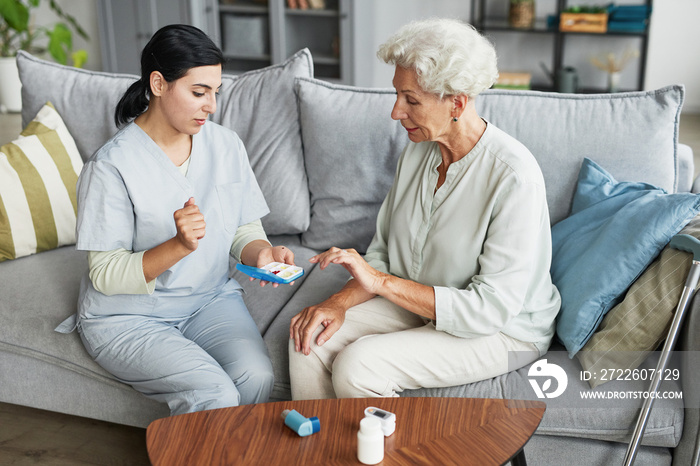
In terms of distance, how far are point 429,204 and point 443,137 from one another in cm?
16

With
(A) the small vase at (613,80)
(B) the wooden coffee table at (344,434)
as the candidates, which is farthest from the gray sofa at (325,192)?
(A) the small vase at (613,80)

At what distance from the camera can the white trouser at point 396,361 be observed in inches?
55.7

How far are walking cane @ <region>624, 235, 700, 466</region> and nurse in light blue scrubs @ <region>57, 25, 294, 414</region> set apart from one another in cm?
79

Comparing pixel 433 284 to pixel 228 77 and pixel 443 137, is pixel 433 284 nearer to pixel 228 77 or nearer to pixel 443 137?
pixel 443 137

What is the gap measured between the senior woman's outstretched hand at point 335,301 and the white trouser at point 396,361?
3cm

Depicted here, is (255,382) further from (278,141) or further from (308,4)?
(308,4)

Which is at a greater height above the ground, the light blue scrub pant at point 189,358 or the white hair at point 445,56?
the white hair at point 445,56

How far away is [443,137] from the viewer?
1484 millimetres

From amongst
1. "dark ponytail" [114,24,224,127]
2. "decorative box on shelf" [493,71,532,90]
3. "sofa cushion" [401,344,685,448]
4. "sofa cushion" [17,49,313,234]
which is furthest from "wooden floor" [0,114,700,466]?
"decorative box on shelf" [493,71,532,90]

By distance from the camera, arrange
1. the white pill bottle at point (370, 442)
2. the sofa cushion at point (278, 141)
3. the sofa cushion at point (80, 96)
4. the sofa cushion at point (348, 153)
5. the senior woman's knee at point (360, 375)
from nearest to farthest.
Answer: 1. the white pill bottle at point (370, 442)
2. the senior woman's knee at point (360, 375)
3. the sofa cushion at point (348, 153)
4. the sofa cushion at point (278, 141)
5. the sofa cushion at point (80, 96)

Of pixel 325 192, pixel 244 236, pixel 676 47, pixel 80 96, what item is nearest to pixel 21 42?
pixel 80 96

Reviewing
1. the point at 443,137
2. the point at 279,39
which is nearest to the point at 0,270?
the point at 443,137

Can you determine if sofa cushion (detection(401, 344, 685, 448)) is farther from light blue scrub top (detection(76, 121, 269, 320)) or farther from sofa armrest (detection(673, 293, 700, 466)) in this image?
light blue scrub top (detection(76, 121, 269, 320))

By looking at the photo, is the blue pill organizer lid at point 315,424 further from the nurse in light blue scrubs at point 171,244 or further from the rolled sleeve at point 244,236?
the rolled sleeve at point 244,236
